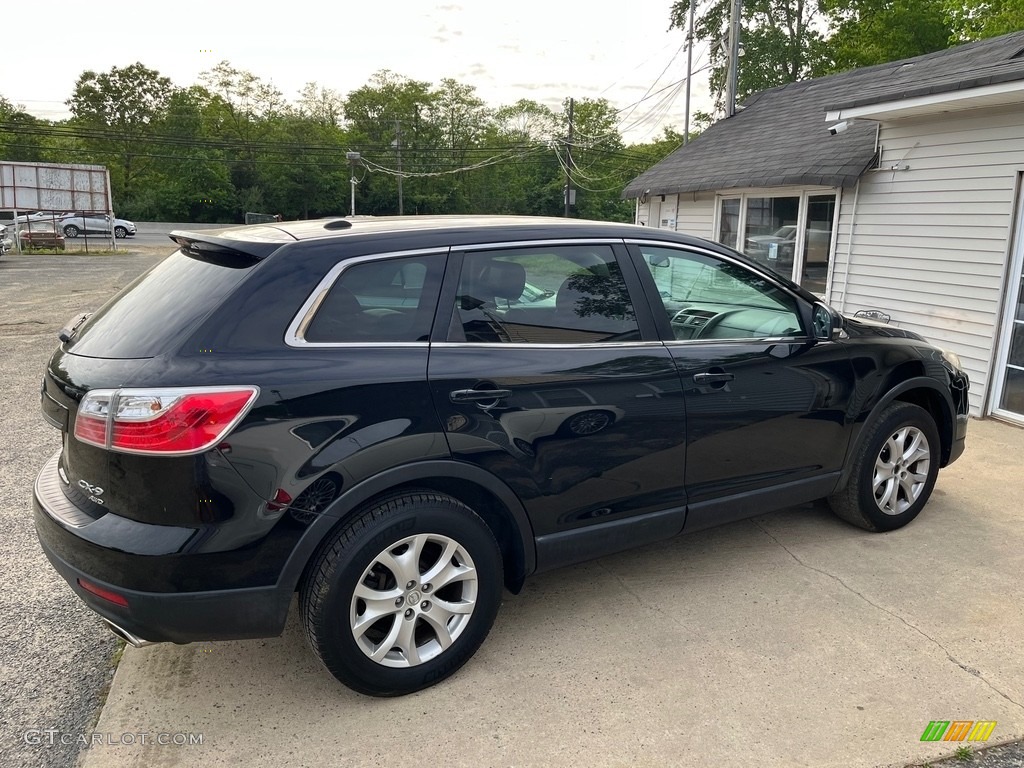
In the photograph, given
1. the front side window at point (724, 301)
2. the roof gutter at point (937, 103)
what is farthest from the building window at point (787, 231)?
the front side window at point (724, 301)

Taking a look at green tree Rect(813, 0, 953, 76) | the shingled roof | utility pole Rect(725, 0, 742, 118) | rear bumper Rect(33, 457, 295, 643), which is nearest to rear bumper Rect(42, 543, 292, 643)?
rear bumper Rect(33, 457, 295, 643)

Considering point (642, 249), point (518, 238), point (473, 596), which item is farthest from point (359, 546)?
point (642, 249)

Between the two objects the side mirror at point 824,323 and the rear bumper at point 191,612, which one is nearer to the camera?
the rear bumper at point 191,612

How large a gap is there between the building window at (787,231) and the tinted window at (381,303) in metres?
7.39

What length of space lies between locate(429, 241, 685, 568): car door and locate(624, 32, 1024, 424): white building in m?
4.76

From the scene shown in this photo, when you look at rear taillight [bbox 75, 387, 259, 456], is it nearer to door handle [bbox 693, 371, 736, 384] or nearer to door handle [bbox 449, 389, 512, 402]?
door handle [bbox 449, 389, 512, 402]

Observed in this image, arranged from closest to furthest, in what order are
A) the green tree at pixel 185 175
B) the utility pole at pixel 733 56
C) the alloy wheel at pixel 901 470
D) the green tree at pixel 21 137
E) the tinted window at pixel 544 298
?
the tinted window at pixel 544 298
the alloy wheel at pixel 901 470
the utility pole at pixel 733 56
the green tree at pixel 21 137
the green tree at pixel 185 175

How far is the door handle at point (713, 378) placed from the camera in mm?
3361

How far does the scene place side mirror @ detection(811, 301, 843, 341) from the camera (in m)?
3.79

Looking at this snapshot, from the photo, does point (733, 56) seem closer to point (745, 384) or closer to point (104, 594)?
point (745, 384)

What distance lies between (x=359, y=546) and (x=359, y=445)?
35cm

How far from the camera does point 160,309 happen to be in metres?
2.67

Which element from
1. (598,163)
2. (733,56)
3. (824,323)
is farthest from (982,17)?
→ (598,163)

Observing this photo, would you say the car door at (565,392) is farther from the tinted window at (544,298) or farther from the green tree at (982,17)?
the green tree at (982,17)
